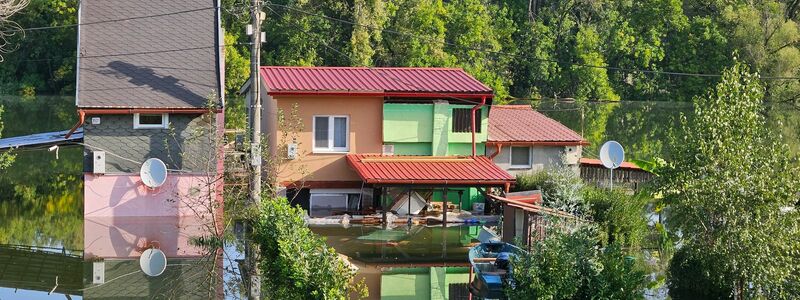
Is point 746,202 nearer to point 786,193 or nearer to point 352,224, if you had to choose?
point 786,193

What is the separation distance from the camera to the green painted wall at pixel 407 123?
30.2 m

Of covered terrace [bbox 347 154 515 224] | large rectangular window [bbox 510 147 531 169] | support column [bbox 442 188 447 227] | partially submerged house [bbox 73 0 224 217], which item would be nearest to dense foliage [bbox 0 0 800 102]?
large rectangular window [bbox 510 147 531 169]

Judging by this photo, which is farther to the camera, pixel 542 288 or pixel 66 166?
pixel 66 166

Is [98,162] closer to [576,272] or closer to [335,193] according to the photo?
[335,193]

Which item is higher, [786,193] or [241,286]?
[786,193]

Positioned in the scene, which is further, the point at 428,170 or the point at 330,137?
the point at 330,137

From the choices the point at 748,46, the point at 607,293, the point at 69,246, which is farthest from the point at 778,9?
the point at 607,293

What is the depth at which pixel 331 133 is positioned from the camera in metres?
30.1

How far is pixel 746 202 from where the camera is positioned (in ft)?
56.3

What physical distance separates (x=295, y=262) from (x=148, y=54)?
1453cm

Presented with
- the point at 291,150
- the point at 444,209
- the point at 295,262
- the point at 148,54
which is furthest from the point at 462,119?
the point at 295,262

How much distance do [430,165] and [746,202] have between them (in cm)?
1302

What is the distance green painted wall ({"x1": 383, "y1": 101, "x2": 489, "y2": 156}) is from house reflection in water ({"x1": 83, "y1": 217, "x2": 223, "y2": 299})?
19.2 ft

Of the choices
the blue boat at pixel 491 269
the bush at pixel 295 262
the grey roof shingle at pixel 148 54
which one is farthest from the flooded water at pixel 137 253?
the grey roof shingle at pixel 148 54
